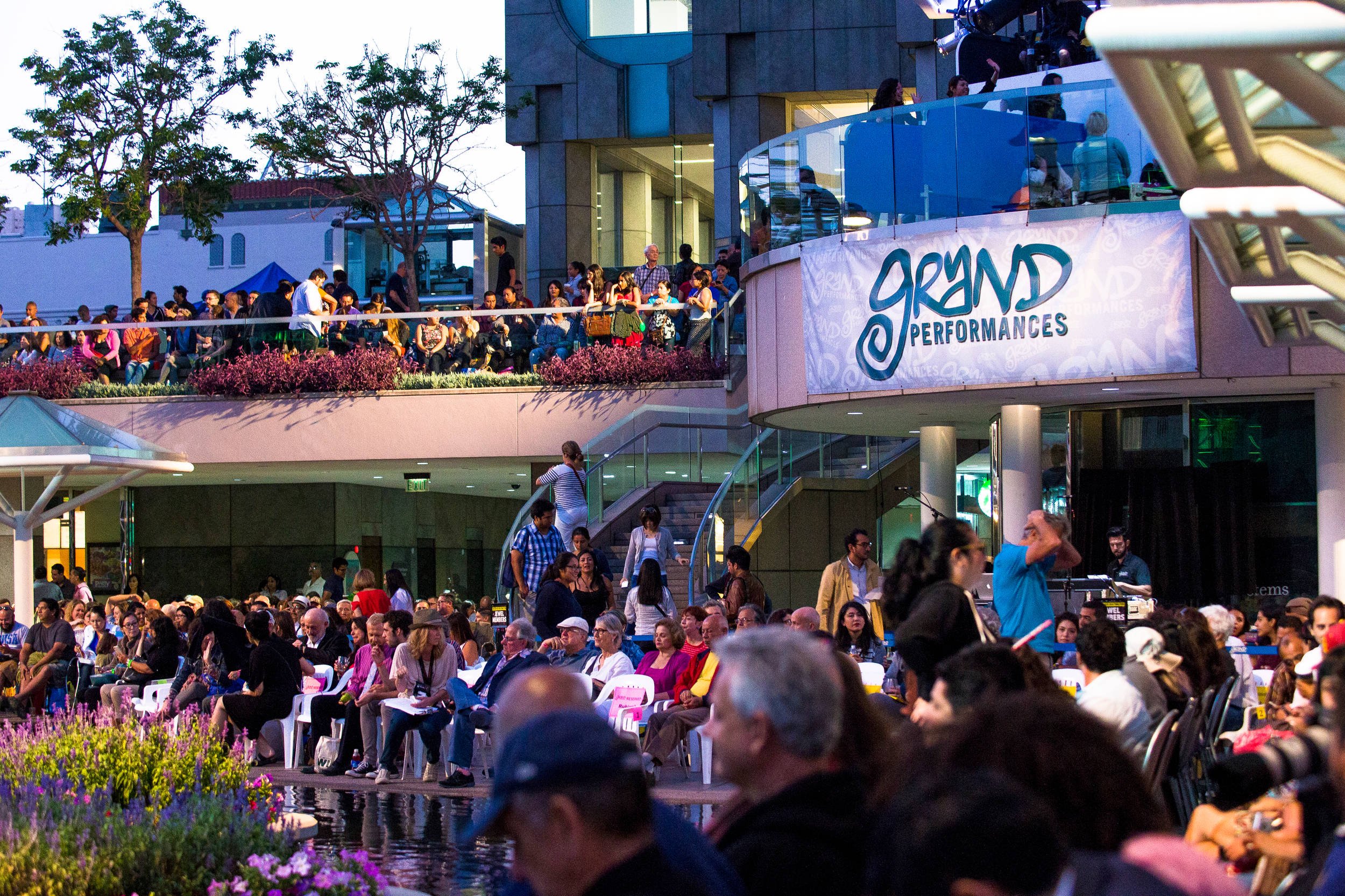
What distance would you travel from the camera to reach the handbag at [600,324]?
23.1m

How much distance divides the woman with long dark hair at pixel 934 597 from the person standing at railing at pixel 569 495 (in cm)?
1135

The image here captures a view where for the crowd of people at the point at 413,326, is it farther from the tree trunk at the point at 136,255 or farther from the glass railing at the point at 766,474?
the tree trunk at the point at 136,255

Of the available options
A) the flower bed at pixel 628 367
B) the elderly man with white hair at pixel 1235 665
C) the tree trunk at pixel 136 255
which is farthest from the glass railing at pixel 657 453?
the tree trunk at pixel 136 255

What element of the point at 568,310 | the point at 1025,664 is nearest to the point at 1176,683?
the point at 1025,664

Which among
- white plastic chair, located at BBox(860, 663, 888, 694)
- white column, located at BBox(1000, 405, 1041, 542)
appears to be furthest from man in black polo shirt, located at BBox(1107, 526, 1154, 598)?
A: white plastic chair, located at BBox(860, 663, 888, 694)

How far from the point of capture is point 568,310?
23.3 m

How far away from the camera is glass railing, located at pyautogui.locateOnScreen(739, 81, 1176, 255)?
1456 cm

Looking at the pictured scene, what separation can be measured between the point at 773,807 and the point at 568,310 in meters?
20.4

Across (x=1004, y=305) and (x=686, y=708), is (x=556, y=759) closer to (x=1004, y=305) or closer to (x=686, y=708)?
(x=686, y=708)

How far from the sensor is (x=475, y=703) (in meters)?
12.2

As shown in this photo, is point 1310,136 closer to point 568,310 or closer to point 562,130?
point 568,310

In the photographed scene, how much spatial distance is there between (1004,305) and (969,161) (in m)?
1.35

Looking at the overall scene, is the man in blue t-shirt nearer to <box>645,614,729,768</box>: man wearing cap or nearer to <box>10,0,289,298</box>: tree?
<box>645,614,729,768</box>: man wearing cap

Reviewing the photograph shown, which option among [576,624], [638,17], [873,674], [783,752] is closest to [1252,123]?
[873,674]
